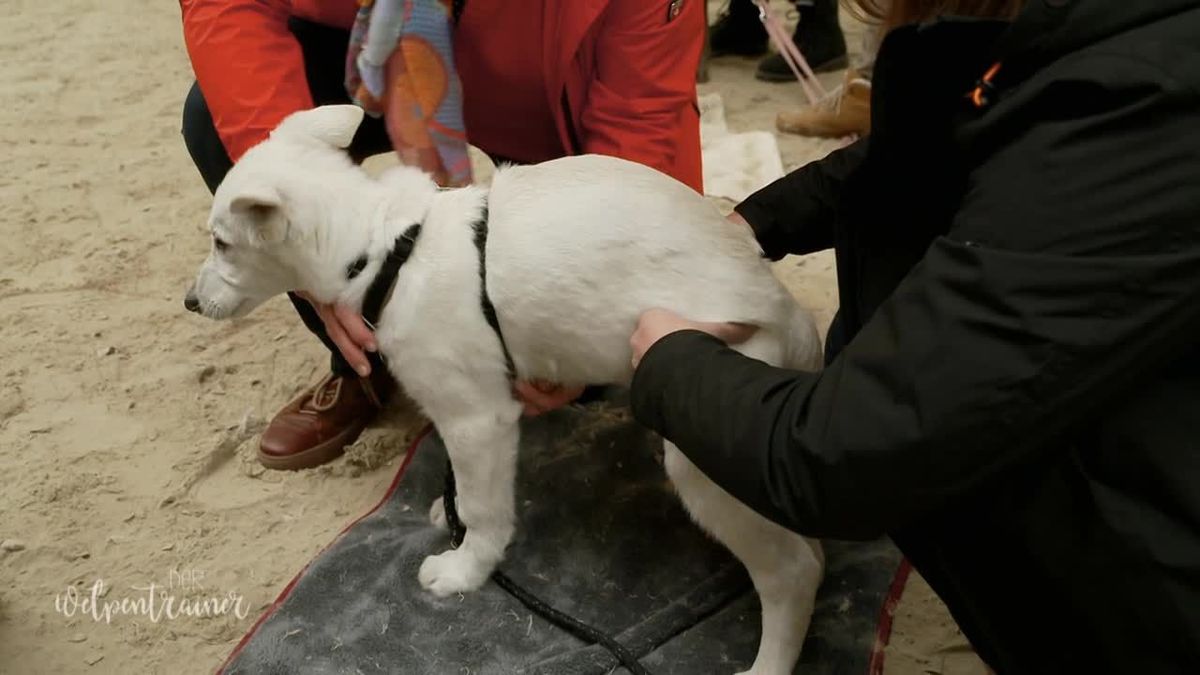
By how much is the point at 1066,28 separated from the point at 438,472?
164cm

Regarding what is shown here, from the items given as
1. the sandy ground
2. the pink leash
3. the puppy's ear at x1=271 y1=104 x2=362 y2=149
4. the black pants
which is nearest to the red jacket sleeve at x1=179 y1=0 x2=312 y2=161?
the black pants

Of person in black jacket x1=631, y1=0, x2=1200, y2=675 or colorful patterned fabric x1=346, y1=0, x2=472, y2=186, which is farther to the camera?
colorful patterned fabric x1=346, y1=0, x2=472, y2=186

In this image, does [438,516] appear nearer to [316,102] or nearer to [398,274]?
[398,274]

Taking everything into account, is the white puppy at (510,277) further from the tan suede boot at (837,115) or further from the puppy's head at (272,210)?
the tan suede boot at (837,115)

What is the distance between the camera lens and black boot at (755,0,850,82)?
14.5ft

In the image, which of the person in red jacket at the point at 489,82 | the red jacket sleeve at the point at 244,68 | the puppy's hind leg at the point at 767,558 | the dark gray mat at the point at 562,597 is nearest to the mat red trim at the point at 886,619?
the dark gray mat at the point at 562,597

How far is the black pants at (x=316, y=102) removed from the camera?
2166mm

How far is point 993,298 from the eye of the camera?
3.33ft

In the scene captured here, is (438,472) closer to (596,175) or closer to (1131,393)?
(596,175)

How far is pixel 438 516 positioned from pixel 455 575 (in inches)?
8.1

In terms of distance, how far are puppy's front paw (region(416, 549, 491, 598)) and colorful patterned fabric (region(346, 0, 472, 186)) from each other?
824 millimetres

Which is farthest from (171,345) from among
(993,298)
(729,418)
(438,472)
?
(993,298)

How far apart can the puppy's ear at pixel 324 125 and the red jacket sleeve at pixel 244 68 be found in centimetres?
22

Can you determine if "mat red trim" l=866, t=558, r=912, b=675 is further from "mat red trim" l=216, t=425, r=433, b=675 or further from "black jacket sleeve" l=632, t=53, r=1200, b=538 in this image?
"mat red trim" l=216, t=425, r=433, b=675
